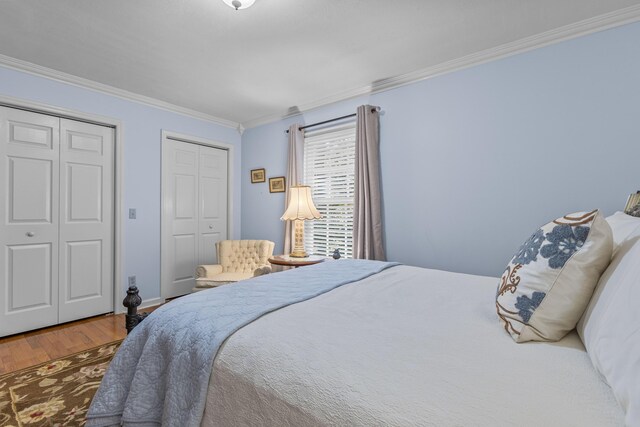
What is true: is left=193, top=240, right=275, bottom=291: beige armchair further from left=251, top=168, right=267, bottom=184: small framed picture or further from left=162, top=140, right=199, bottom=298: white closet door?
left=251, top=168, right=267, bottom=184: small framed picture

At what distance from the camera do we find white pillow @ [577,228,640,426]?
58cm

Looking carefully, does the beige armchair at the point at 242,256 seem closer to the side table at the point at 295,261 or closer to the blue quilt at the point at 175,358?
the side table at the point at 295,261

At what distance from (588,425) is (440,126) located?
257cm

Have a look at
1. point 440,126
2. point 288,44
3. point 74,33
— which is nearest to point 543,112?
point 440,126

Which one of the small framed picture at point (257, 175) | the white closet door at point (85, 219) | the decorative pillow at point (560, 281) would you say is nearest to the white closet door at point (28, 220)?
the white closet door at point (85, 219)

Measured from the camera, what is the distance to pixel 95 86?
3.10m

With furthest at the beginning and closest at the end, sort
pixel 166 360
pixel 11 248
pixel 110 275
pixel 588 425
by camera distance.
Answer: pixel 110 275 < pixel 11 248 < pixel 166 360 < pixel 588 425

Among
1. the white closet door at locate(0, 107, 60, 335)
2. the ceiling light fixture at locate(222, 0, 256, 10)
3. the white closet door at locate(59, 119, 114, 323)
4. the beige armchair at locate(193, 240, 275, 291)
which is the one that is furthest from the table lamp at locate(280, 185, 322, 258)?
the white closet door at locate(0, 107, 60, 335)

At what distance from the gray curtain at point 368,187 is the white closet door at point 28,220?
295 centimetres

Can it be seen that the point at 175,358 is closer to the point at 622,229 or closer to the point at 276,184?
the point at 622,229

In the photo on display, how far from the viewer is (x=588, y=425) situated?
1.92 feet

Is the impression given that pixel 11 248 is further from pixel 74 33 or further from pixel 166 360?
pixel 166 360

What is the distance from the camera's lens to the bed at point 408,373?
25.1 inches

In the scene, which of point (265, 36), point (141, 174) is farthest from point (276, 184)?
point (265, 36)
